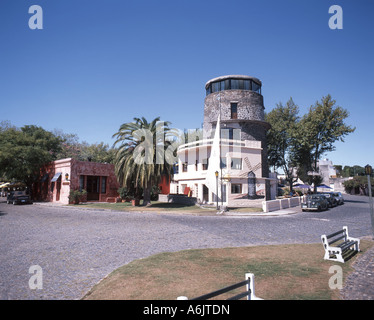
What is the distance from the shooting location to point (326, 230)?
12.6 meters

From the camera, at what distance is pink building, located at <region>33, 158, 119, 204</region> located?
3032 centimetres

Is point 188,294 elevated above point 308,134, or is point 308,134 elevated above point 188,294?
point 308,134

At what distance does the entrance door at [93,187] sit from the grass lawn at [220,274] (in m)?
27.7

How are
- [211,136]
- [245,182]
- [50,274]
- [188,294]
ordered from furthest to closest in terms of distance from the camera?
[211,136] → [245,182] → [50,274] → [188,294]

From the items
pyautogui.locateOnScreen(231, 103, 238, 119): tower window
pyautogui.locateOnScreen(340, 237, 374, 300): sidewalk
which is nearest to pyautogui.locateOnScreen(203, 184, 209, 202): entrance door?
pyautogui.locateOnScreen(231, 103, 238, 119): tower window

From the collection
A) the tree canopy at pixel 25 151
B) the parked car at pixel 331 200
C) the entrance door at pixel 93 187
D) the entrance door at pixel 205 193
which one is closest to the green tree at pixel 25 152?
the tree canopy at pixel 25 151

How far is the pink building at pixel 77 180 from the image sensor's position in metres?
30.3

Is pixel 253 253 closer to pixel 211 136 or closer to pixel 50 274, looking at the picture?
pixel 50 274

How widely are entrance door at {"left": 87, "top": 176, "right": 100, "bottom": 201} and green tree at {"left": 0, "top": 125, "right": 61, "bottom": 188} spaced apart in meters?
6.85

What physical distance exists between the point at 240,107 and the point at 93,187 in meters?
23.0

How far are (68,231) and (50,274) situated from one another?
619 centimetres

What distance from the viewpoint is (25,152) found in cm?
3094
